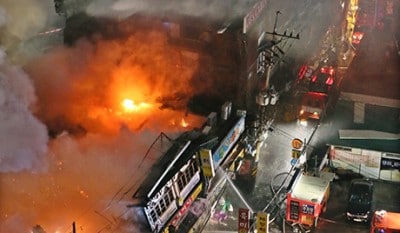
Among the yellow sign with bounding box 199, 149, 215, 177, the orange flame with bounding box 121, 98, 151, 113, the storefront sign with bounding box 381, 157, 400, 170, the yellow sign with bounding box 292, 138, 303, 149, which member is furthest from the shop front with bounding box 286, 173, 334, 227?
the orange flame with bounding box 121, 98, 151, 113

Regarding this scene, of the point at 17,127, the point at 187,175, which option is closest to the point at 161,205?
the point at 187,175

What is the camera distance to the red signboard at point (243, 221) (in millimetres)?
25609

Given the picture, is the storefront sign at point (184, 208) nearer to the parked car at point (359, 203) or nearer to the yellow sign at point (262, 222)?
the yellow sign at point (262, 222)

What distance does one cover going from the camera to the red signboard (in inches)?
1008

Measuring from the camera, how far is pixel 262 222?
25.1 m

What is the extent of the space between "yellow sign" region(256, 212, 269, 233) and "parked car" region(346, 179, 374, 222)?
516 centimetres

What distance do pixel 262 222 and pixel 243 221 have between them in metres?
0.94

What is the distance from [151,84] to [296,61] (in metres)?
10.5

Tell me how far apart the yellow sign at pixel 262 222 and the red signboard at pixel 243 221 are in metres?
0.61

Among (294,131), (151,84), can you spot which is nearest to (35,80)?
(151,84)

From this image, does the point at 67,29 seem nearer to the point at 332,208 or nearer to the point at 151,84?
the point at 151,84

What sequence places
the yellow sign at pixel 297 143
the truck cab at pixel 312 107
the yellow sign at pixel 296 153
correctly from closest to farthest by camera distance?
1. the yellow sign at pixel 297 143
2. the yellow sign at pixel 296 153
3. the truck cab at pixel 312 107

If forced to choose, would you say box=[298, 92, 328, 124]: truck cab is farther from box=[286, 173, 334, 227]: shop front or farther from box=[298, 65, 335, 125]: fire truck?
box=[286, 173, 334, 227]: shop front

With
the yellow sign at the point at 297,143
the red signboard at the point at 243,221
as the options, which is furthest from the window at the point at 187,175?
the yellow sign at the point at 297,143
